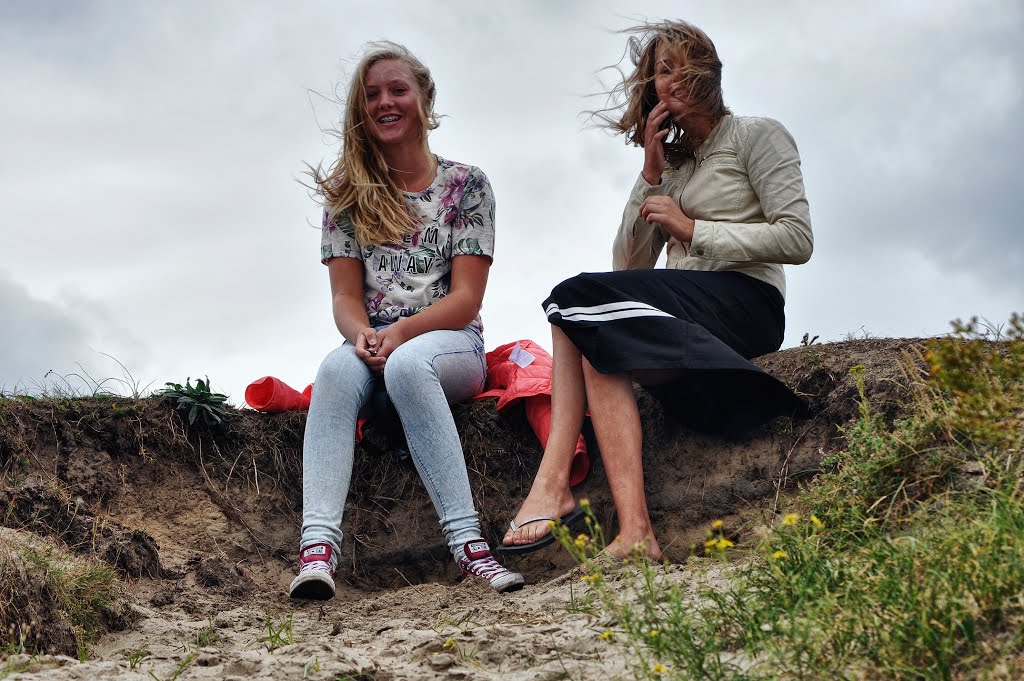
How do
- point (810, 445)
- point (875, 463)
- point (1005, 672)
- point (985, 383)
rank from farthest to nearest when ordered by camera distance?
point (810, 445)
point (875, 463)
point (985, 383)
point (1005, 672)

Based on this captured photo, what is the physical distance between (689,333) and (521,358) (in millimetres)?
1186

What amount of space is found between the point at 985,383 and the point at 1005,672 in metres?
1.19

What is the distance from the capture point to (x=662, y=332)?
13.3 ft

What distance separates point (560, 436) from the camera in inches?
167

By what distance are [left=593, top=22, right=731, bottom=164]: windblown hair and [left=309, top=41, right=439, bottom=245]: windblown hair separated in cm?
101

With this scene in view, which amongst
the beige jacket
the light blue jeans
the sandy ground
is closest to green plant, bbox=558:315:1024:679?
the sandy ground

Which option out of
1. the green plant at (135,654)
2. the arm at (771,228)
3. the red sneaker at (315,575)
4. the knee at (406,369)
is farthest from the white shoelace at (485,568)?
the arm at (771,228)

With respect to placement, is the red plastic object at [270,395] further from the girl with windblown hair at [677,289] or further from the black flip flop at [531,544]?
the black flip flop at [531,544]

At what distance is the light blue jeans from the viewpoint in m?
4.25

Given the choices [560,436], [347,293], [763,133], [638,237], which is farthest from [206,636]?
[763,133]

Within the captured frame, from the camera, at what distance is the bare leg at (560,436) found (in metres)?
4.15

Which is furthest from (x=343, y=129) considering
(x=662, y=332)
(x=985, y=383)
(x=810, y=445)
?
(x=985, y=383)

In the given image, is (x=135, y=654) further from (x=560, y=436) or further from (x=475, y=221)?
(x=475, y=221)

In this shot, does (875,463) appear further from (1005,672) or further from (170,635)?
(170,635)
